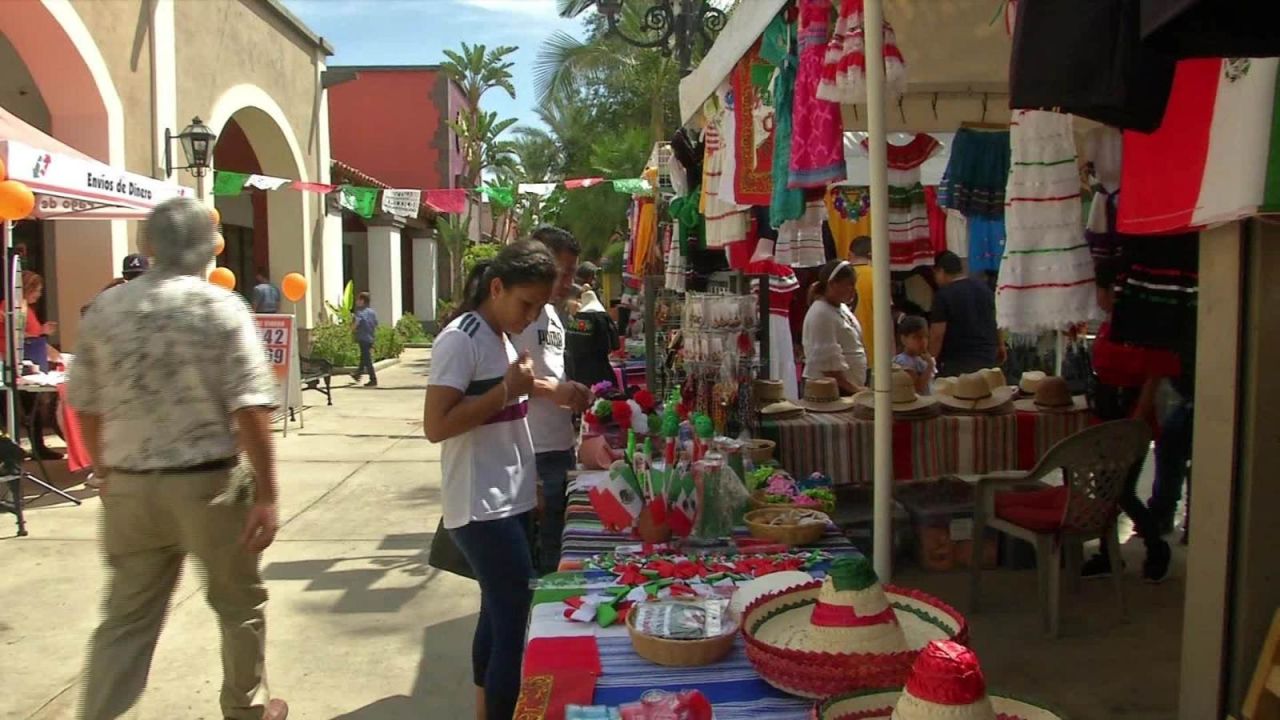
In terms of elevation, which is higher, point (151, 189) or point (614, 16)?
point (614, 16)

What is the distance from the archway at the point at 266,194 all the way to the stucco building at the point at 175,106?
22mm

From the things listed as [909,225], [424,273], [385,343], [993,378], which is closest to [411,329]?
[424,273]

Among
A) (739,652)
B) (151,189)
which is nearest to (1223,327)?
(739,652)

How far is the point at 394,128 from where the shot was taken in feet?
97.0

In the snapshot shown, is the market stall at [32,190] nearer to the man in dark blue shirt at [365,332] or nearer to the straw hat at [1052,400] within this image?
the straw hat at [1052,400]

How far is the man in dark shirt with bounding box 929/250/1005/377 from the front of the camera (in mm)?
6848

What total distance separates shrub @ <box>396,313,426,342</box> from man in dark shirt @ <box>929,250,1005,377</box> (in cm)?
1832

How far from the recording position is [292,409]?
1050 centimetres

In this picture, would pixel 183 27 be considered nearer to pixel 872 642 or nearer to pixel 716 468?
pixel 716 468

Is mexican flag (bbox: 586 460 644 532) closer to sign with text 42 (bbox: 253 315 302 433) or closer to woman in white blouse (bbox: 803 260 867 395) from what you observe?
woman in white blouse (bbox: 803 260 867 395)

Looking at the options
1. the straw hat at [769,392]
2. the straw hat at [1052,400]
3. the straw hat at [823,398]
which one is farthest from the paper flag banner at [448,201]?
the straw hat at [1052,400]

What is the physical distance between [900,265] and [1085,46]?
5.57m

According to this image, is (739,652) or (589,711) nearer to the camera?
(589,711)

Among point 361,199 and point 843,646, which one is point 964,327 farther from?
point 361,199
